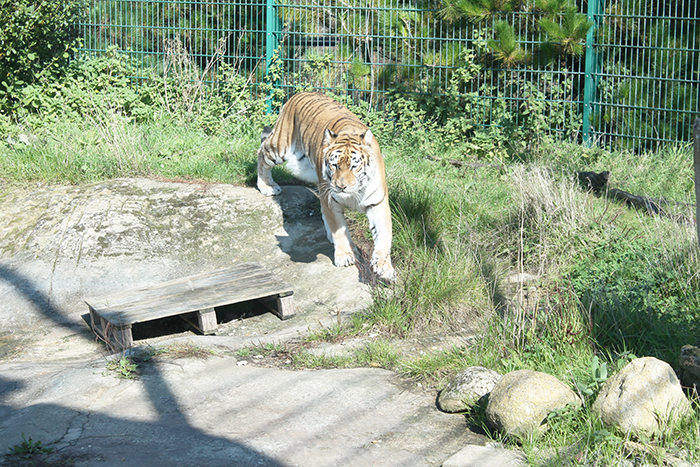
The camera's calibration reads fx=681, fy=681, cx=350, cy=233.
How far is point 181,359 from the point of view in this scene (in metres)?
3.82

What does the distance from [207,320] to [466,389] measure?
6.65ft

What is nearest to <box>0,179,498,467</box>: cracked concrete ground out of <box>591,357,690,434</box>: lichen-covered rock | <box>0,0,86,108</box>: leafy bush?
<box>591,357,690,434</box>: lichen-covered rock

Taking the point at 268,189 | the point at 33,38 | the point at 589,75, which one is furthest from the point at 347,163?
the point at 33,38

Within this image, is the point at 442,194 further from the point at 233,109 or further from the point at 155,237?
the point at 233,109

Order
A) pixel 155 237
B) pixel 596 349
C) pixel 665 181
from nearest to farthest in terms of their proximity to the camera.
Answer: pixel 596 349, pixel 155 237, pixel 665 181

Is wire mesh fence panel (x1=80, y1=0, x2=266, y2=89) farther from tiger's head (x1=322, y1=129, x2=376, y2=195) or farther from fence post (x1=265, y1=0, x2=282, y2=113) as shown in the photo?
tiger's head (x1=322, y1=129, x2=376, y2=195)

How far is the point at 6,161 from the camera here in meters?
Result: 6.66

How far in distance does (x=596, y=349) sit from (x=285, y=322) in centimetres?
217

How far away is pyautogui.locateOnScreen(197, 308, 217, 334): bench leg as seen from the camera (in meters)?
4.52

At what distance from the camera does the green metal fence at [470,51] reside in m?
7.38

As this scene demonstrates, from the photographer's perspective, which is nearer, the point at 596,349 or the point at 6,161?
the point at 596,349

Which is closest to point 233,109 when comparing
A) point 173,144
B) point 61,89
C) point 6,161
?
point 173,144

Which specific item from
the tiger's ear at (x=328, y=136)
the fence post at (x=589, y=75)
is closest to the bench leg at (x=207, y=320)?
the tiger's ear at (x=328, y=136)

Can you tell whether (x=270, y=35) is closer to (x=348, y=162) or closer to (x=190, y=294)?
(x=348, y=162)
